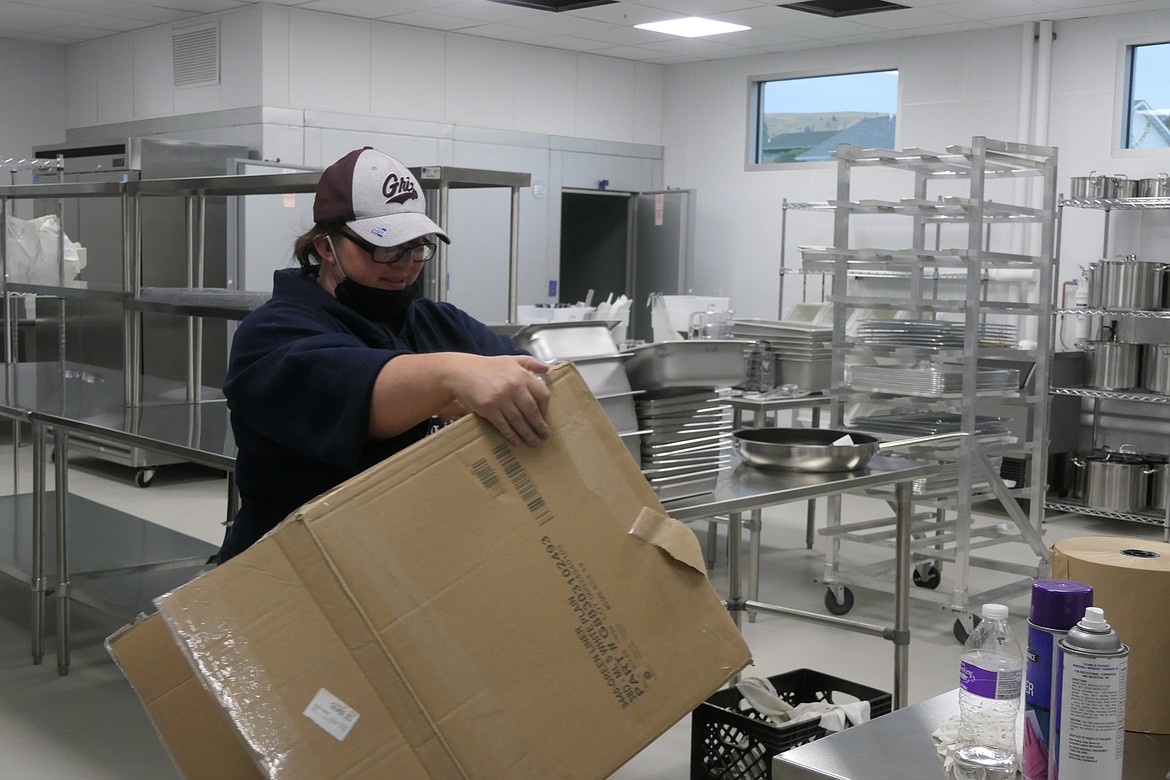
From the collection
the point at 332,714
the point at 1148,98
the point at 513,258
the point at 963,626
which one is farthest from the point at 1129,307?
the point at 332,714

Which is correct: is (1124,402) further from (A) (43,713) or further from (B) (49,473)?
(B) (49,473)

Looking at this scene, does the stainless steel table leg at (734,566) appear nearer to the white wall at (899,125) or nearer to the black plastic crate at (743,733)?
the black plastic crate at (743,733)

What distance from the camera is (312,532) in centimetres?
129

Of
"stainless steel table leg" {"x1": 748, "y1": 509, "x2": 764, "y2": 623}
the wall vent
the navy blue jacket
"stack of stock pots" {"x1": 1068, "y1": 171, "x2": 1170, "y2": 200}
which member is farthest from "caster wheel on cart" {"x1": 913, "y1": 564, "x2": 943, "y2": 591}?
the wall vent

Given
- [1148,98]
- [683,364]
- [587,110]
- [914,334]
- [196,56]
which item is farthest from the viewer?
[587,110]

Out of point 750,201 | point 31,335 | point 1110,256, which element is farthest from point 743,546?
point 31,335

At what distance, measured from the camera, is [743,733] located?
8.95 feet

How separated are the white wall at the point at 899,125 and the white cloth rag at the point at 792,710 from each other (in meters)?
4.69

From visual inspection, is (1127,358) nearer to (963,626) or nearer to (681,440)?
(963,626)

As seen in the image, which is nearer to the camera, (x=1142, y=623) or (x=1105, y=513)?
(x=1142, y=623)

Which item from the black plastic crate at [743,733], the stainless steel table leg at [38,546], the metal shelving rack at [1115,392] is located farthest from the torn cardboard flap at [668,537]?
the metal shelving rack at [1115,392]

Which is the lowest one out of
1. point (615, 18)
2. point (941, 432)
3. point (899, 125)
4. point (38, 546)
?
point (38, 546)

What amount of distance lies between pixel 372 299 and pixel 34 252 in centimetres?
349

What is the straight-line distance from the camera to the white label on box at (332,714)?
4.15 ft
